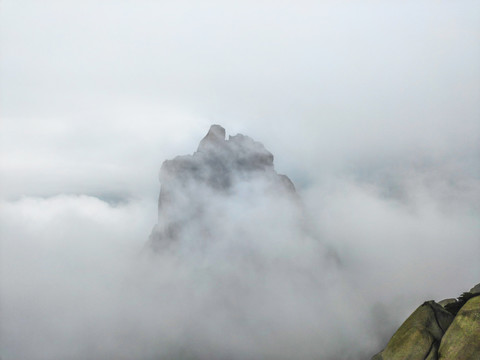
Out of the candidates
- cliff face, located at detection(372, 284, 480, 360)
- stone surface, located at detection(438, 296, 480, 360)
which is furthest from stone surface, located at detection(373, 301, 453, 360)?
stone surface, located at detection(438, 296, 480, 360)

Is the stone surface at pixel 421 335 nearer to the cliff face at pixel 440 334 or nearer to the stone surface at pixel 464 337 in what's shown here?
the cliff face at pixel 440 334

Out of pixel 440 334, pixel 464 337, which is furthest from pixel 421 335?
pixel 464 337

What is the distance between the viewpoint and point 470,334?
89.1 feet

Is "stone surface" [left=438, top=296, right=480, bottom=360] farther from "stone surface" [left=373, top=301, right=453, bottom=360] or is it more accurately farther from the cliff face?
"stone surface" [left=373, top=301, right=453, bottom=360]

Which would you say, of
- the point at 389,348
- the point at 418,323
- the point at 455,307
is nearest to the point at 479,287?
the point at 455,307

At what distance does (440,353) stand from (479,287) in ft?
37.6

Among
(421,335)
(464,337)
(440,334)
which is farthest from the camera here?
(440,334)

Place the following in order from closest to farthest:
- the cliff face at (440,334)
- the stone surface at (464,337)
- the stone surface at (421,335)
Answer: the stone surface at (464,337) → the cliff face at (440,334) → the stone surface at (421,335)

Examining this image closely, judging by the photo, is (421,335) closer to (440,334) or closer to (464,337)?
(440,334)

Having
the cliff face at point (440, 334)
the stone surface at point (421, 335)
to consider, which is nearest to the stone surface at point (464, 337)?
the cliff face at point (440, 334)

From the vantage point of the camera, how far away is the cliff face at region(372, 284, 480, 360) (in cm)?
2712

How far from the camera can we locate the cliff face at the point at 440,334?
89.0 ft

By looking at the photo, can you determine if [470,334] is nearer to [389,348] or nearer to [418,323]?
[418,323]

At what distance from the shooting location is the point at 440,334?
31250 millimetres
